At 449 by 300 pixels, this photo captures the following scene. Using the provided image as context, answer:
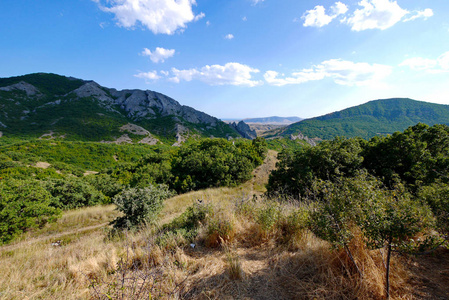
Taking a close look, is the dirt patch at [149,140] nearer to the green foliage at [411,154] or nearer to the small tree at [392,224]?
the green foliage at [411,154]

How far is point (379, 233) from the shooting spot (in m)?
2.46

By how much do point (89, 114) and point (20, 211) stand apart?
3783 inches

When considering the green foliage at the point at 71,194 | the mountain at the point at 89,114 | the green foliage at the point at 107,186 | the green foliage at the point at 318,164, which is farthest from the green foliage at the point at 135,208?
the mountain at the point at 89,114

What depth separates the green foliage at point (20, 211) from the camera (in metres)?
8.59

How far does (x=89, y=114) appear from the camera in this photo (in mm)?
84875

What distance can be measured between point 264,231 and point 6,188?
1579cm

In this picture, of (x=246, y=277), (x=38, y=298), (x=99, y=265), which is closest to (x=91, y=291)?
(x=38, y=298)

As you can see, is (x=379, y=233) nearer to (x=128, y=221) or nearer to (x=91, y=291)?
(x=91, y=291)

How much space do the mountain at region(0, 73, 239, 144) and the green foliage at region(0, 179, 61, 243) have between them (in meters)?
68.0

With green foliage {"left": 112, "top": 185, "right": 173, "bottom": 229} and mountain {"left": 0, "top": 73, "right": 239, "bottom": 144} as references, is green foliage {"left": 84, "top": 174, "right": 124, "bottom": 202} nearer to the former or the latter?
green foliage {"left": 112, "top": 185, "right": 173, "bottom": 229}

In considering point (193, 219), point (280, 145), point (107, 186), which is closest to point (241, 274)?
point (193, 219)

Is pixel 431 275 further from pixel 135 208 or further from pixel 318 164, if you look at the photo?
pixel 318 164

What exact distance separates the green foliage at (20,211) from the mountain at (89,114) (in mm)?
67977

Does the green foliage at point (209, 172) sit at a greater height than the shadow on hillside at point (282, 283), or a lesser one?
lesser
